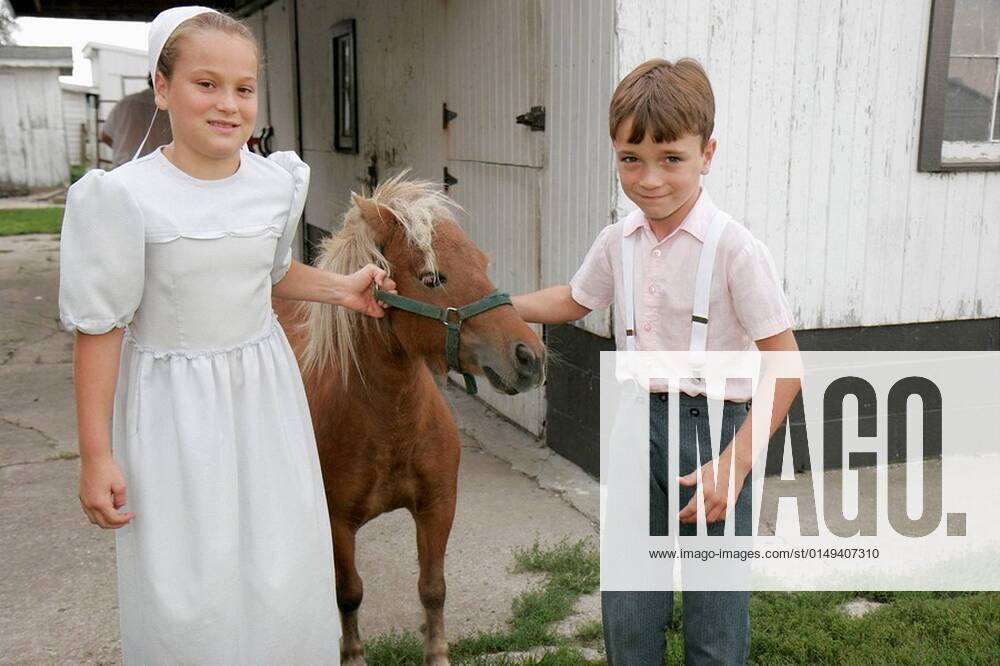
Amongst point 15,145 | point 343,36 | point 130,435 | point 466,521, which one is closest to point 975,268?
point 466,521

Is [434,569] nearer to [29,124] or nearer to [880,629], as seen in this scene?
[880,629]

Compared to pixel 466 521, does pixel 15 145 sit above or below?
above

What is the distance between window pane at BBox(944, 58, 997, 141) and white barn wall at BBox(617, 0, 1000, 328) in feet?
0.79

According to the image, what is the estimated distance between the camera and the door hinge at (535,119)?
4.39 m

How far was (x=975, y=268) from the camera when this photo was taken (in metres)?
4.61

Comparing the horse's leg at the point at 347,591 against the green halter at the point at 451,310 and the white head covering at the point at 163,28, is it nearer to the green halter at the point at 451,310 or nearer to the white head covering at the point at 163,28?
the green halter at the point at 451,310

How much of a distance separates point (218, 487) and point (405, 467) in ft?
2.59

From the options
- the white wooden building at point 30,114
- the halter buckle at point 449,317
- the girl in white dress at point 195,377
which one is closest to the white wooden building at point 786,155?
the halter buckle at point 449,317

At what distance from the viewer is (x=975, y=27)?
4.41 meters

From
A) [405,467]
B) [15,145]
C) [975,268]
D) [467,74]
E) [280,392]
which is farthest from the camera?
[15,145]

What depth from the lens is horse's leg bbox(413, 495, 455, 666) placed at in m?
2.64

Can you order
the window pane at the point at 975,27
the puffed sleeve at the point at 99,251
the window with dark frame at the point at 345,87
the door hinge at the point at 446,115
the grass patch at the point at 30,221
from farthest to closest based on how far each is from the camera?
the grass patch at the point at 30,221 < the window with dark frame at the point at 345,87 < the door hinge at the point at 446,115 < the window pane at the point at 975,27 < the puffed sleeve at the point at 99,251

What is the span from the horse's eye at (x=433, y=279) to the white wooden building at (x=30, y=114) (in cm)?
2125

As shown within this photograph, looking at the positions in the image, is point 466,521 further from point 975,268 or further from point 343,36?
point 343,36
